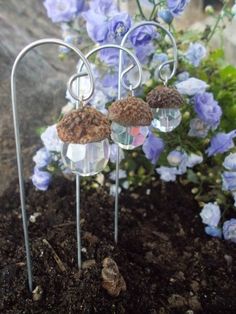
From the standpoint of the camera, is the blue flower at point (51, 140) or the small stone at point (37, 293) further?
the blue flower at point (51, 140)

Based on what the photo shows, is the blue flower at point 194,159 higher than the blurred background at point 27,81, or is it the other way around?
the blurred background at point 27,81

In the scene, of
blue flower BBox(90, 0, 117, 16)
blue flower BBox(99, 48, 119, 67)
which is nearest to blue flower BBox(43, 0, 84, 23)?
blue flower BBox(90, 0, 117, 16)

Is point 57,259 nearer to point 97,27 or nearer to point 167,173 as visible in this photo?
point 167,173

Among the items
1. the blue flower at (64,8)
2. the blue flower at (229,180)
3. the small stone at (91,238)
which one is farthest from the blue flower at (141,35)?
the small stone at (91,238)

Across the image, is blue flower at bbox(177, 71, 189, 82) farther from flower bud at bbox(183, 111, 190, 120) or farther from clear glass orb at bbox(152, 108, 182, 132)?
clear glass orb at bbox(152, 108, 182, 132)

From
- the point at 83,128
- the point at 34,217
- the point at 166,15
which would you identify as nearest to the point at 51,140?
the point at 34,217

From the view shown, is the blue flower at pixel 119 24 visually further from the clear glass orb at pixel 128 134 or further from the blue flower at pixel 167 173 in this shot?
the blue flower at pixel 167 173
